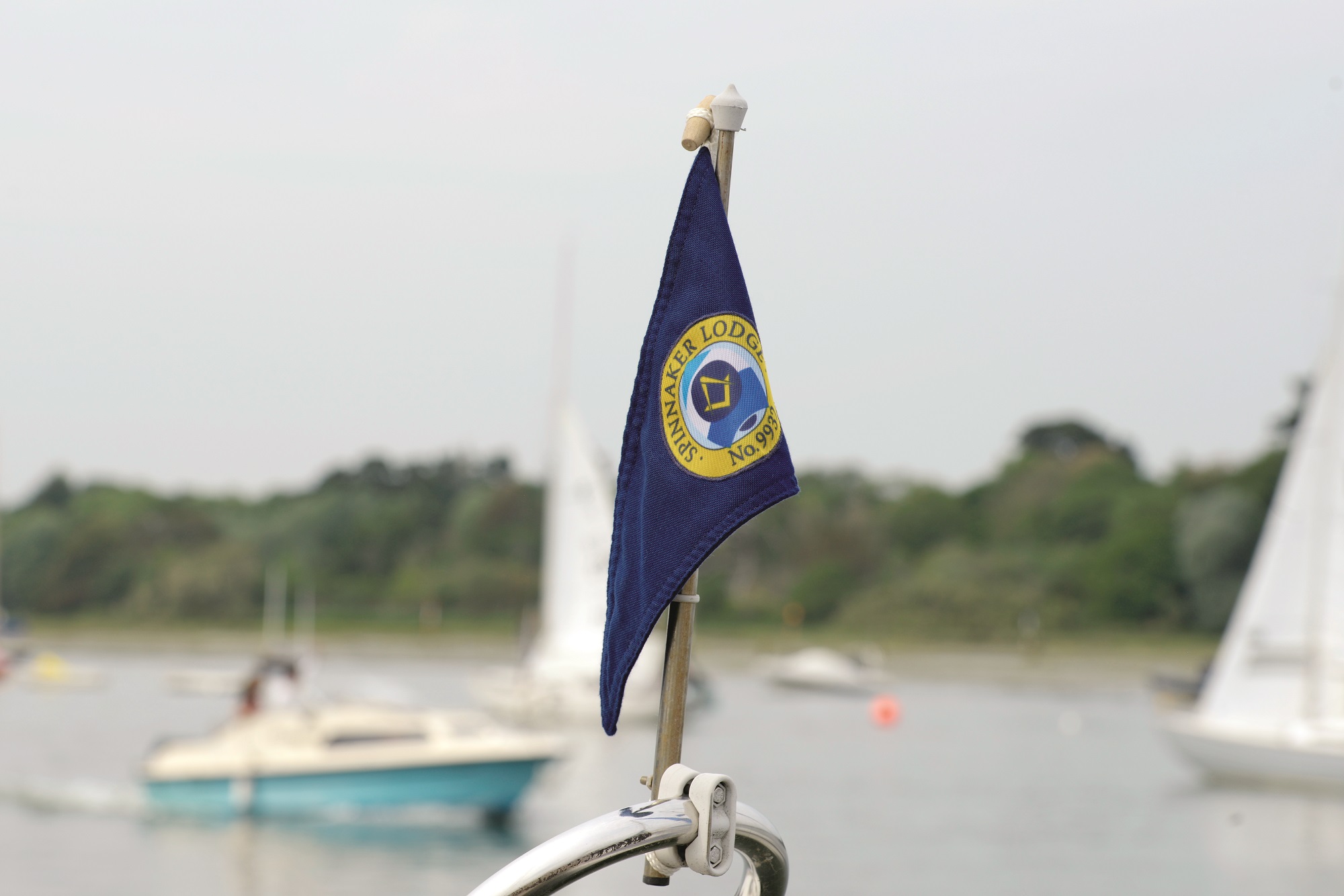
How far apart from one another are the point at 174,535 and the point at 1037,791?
74451 millimetres

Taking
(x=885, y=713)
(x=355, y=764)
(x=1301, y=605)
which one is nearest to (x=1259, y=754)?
(x=1301, y=605)

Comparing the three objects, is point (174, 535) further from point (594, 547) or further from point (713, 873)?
point (713, 873)

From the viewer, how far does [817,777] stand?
37312mm

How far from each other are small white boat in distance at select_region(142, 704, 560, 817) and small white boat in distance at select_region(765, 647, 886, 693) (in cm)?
3976

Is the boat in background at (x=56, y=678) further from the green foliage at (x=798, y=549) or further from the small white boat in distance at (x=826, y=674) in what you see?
the small white boat in distance at (x=826, y=674)

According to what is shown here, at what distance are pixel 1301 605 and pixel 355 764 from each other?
16608 mm

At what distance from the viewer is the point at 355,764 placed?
2450cm

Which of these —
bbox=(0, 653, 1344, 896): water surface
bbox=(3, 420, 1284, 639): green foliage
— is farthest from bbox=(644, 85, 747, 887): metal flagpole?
bbox=(3, 420, 1284, 639): green foliage

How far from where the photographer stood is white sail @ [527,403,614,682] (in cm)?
4300

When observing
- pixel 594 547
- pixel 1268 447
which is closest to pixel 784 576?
A: pixel 1268 447

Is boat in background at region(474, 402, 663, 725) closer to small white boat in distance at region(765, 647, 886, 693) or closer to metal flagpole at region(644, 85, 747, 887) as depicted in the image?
small white boat in distance at region(765, 647, 886, 693)

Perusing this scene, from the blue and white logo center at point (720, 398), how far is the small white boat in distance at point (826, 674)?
60843 millimetres

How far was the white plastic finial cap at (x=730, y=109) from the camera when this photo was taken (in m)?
3.91

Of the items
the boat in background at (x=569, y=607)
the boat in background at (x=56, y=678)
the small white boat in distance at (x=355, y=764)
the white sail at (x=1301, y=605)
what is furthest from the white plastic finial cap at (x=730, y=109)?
the boat in background at (x=56, y=678)
